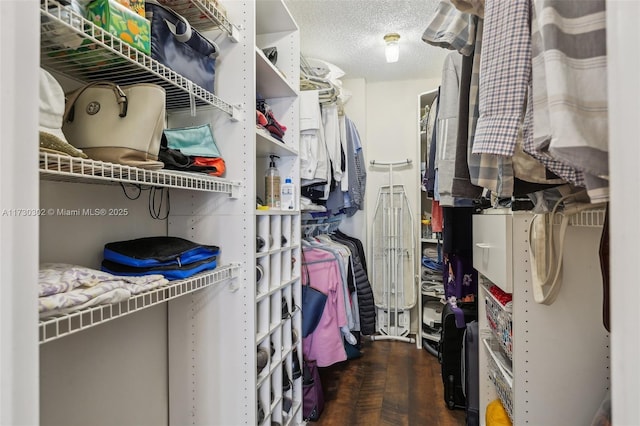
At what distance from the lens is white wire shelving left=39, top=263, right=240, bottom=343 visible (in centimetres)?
59

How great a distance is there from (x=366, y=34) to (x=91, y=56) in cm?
188

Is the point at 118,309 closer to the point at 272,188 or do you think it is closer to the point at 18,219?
the point at 18,219

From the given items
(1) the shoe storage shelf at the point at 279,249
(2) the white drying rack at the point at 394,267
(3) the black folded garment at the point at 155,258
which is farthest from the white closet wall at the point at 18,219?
(2) the white drying rack at the point at 394,267

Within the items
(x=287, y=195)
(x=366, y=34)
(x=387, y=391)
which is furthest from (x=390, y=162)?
(x=387, y=391)

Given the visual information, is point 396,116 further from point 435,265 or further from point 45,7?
point 45,7

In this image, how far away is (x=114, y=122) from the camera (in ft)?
2.56

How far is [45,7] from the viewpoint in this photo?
567 millimetres

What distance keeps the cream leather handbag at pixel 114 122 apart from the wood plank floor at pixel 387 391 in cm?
167

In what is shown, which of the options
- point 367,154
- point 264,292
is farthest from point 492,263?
point 367,154

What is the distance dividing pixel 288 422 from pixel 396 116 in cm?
253

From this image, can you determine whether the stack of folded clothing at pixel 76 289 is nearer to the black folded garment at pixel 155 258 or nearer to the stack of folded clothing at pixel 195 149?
the black folded garment at pixel 155 258

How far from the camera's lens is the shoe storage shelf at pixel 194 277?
0.87 m

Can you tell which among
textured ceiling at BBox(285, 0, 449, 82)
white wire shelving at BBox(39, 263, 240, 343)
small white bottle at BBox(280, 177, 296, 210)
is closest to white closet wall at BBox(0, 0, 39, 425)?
white wire shelving at BBox(39, 263, 240, 343)

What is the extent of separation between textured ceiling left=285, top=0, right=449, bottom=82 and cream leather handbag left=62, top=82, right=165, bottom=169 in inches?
57.8
